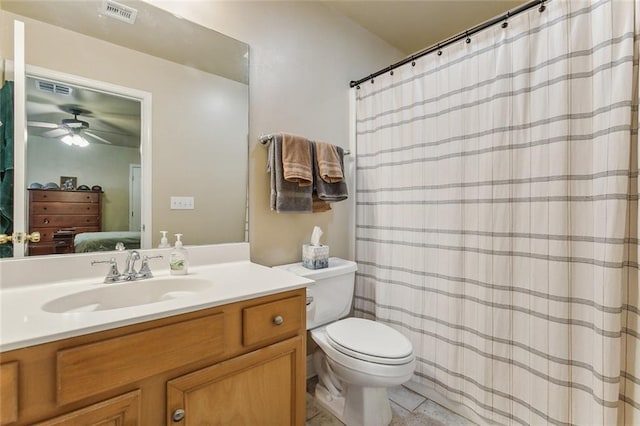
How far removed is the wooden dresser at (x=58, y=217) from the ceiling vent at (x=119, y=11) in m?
0.74

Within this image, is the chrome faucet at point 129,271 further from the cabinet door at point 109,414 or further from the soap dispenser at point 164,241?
the cabinet door at point 109,414

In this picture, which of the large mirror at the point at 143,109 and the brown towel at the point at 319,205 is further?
the brown towel at the point at 319,205

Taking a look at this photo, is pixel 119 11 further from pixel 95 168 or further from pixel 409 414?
pixel 409 414

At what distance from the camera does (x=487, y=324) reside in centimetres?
135

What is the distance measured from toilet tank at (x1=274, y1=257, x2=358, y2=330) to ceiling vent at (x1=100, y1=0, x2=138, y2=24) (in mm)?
1344

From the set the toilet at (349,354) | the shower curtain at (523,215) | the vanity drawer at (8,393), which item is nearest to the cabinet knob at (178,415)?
the vanity drawer at (8,393)

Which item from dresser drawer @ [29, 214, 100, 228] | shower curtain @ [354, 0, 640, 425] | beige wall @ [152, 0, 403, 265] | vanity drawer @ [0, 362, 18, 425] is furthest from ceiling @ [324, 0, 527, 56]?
vanity drawer @ [0, 362, 18, 425]

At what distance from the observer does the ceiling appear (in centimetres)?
182

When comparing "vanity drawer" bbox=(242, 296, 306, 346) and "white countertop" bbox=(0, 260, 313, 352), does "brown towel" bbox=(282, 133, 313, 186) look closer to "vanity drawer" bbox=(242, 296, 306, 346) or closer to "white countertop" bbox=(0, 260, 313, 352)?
"white countertop" bbox=(0, 260, 313, 352)

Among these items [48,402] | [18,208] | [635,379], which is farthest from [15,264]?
[635,379]

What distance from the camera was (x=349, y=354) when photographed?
4.17 feet

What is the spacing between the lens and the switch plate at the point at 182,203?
132 centimetres

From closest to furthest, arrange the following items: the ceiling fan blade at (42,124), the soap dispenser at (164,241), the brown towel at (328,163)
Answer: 1. the ceiling fan blade at (42,124)
2. the soap dispenser at (164,241)
3. the brown towel at (328,163)

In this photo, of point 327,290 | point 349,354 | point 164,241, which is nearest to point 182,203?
point 164,241
